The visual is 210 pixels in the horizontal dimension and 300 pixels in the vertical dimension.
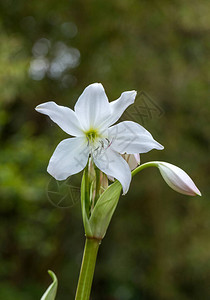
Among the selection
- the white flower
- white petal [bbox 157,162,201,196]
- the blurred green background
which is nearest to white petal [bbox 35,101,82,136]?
the white flower

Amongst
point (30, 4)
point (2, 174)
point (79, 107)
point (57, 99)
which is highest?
point (30, 4)

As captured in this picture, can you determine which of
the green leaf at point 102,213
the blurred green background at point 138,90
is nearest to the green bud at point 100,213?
the green leaf at point 102,213

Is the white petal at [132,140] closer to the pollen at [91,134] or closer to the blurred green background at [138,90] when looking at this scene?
the pollen at [91,134]

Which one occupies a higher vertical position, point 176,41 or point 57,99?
point 176,41

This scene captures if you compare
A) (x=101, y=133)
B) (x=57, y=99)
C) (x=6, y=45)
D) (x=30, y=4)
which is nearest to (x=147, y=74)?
(x=57, y=99)

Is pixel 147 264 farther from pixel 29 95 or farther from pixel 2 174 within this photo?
pixel 2 174

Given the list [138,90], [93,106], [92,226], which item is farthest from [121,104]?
[138,90]
